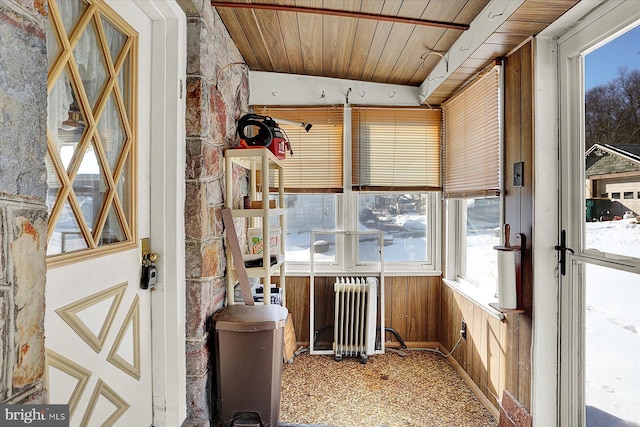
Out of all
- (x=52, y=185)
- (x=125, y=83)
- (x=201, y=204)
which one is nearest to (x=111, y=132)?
(x=125, y=83)

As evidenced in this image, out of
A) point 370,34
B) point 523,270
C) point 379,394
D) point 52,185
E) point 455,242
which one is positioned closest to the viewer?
point 52,185

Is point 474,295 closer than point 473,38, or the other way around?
point 473,38

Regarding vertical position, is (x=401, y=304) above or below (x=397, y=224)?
below

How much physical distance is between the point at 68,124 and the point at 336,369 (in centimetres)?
229

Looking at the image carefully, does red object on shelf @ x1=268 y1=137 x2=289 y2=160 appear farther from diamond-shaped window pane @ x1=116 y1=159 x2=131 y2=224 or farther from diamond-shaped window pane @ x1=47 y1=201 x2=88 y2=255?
diamond-shaped window pane @ x1=47 y1=201 x2=88 y2=255

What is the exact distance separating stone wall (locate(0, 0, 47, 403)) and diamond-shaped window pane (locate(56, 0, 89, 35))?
603 millimetres

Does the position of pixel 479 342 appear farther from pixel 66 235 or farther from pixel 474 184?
pixel 66 235

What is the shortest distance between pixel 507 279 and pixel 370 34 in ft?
5.43

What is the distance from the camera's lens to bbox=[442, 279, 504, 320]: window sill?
2067mm

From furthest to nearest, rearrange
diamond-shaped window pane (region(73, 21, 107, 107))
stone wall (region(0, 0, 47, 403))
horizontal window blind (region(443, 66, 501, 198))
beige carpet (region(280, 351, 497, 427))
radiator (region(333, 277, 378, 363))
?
radiator (region(333, 277, 378, 363))
horizontal window blind (region(443, 66, 501, 198))
beige carpet (region(280, 351, 497, 427))
diamond-shaped window pane (region(73, 21, 107, 107))
stone wall (region(0, 0, 47, 403))

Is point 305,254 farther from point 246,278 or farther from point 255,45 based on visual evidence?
point 255,45

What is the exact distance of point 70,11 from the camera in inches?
45.1

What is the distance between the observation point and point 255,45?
92.5 inches

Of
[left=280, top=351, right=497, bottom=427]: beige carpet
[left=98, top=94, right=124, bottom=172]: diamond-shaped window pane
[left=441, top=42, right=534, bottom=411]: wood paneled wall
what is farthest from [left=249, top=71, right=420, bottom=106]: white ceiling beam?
[left=280, top=351, right=497, bottom=427]: beige carpet
